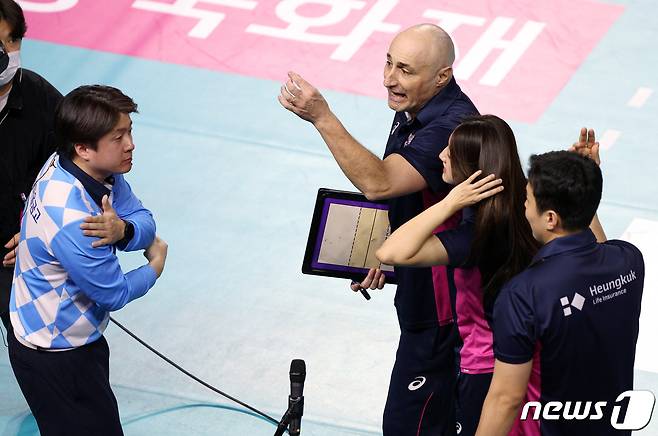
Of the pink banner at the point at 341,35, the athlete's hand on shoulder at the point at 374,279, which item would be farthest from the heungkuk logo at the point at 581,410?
the pink banner at the point at 341,35

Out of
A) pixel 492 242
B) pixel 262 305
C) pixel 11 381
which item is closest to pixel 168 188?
pixel 262 305

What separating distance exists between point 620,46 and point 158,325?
4.47 meters

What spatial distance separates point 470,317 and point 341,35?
493cm

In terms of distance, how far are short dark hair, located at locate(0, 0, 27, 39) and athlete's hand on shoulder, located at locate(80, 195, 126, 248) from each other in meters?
1.05

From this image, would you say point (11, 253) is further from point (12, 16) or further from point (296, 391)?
point (296, 391)

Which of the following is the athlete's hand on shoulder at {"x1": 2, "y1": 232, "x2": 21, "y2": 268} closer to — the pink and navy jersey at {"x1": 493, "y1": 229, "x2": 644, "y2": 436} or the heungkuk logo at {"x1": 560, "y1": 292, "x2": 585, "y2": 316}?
the pink and navy jersey at {"x1": 493, "y1": 229, "x2": 644, "y2": 436}

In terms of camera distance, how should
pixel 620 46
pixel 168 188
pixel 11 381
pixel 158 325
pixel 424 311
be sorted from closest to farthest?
pixel 424 311 → pixel 11 381 → pixel 158 325 → pixel 168 188 → pixel 620 46

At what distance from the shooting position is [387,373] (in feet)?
18.8

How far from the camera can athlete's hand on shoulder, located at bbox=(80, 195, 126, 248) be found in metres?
3.79

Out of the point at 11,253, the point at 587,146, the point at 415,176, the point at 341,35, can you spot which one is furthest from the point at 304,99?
the point at 341,35

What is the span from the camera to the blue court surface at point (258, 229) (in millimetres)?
5535

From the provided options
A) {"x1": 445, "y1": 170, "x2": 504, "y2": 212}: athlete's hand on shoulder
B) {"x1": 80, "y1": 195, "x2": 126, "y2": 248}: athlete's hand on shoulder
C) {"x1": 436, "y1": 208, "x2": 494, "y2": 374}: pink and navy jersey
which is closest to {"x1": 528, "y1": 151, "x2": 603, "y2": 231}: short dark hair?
{"x1": 445, "y1": 170, "x2": 504, "y2": 212}: athlete's hand on shoulder

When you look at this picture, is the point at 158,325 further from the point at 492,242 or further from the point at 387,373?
the point at 492,242

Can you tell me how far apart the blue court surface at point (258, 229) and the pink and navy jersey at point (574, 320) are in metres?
1.81
